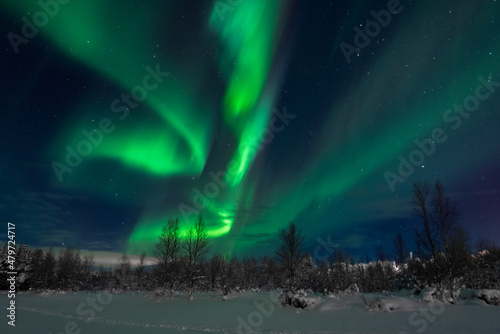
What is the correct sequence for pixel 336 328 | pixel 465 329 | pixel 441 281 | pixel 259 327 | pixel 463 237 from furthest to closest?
pixel 463 237
pixel 441 281
pixel 259 327
pixel 336 328
pixel 465 329

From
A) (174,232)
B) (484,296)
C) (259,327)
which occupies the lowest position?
(259,327)

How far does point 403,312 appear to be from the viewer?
632 inches

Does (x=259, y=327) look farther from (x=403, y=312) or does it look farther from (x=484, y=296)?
(x=484, y=296)

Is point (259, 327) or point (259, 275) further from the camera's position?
point (259, 275)

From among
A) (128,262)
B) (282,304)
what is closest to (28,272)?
(128,262)

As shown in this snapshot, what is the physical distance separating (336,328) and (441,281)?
12671 millimetres

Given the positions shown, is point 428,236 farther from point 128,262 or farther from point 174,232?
point 128,262

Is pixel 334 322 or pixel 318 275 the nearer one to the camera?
pixel 334 322

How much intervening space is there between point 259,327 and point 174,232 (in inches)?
1067

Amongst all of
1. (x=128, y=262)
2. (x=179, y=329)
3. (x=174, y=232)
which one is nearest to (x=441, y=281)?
(x=179, y=329)

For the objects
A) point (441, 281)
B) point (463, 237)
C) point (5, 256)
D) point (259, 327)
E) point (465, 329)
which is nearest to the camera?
point (465, 329)

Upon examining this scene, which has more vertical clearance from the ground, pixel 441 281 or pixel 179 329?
pixel 441 281

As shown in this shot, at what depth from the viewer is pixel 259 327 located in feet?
45.9

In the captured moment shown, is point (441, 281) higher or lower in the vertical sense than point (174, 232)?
lower
